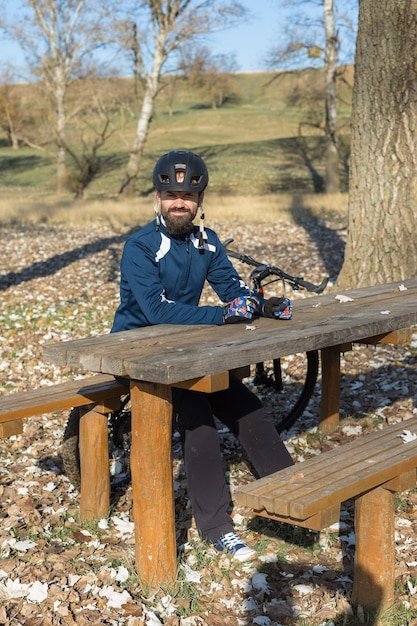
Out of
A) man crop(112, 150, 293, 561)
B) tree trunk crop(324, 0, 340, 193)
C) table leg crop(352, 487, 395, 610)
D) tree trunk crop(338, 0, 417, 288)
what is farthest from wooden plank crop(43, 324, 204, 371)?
tree trunk crop(324, 0, 340, 193)

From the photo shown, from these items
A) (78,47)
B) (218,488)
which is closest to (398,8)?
(218,488)

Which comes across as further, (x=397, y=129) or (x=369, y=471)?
(x=397, y=129)

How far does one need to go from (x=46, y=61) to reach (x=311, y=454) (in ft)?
101

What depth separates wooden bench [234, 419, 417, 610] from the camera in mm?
3084

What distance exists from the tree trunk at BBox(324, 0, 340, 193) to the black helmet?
23718mm

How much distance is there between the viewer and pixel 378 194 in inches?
337

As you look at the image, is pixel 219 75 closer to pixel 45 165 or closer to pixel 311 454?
pixel 45 165

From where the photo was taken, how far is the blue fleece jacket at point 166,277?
4.31 m

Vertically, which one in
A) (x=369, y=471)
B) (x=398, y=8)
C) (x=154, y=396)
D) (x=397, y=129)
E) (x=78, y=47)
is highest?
(x=78, y=47)

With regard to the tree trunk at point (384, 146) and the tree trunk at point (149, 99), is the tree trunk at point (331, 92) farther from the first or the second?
the tree trunk at point (384, 146)

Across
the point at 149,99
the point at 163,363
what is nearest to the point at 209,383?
the point at 163,363

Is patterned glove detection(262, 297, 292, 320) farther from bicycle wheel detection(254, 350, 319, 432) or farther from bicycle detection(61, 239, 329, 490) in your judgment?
bicycle wheel detection(254, 350, 319, 432)

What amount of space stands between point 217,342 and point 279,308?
727 millimetres

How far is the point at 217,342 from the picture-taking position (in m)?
3.84
